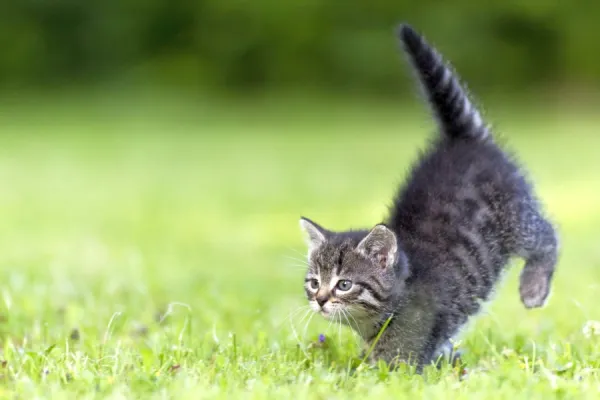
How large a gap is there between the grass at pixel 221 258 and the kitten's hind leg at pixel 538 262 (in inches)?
5.2

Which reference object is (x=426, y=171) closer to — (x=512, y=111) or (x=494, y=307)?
(x=494, y=307)

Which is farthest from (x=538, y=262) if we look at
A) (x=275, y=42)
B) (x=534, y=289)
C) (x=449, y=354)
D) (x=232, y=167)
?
(x=275, y=42)

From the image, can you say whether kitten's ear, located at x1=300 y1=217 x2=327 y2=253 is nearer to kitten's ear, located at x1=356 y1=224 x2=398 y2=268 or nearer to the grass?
kitten's ear, located at x1=356 y1=224 x2=398 y2=268

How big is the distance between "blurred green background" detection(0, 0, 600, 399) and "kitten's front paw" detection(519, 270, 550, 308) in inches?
6.9

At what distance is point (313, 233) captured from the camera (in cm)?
454

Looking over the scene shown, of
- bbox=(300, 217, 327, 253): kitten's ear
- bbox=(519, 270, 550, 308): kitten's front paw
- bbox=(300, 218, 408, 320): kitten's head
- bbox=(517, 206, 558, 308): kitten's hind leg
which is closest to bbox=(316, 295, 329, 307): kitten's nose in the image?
bbox=(300, 218, 408, 320): kitten's head

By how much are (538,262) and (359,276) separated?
4.68ft

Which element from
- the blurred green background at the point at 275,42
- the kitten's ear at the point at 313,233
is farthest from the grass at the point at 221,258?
the blurred green background at the point at 275,42

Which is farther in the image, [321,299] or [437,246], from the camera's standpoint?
[437,246]

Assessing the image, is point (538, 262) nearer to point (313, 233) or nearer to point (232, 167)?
point (313, 233)

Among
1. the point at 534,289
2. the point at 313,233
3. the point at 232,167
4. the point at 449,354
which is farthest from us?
the point at 232,167

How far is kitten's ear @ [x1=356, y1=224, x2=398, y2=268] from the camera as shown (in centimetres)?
423

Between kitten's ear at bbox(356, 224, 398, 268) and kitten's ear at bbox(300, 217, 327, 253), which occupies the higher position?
kitten's ear at bbox(356, 224, 398, 268)

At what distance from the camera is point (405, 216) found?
4816mm
